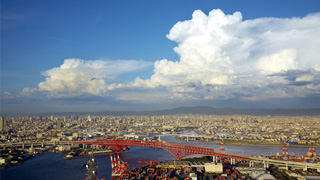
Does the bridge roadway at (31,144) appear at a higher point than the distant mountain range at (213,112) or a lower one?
lower

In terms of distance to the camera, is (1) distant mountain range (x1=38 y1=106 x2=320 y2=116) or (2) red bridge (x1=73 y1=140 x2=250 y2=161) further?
(1) distant mountain range (x1=38 y1=106 x2=320 y2=116)

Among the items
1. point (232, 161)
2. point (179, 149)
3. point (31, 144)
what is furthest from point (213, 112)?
point (232, 161)

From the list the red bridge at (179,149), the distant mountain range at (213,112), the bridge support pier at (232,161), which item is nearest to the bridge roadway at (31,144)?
the red bridge at (179,149)

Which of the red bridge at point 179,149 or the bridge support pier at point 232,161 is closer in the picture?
the bridge support pier at point 232,161

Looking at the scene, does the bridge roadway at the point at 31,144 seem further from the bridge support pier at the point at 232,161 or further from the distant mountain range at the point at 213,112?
the distant mountain range at the point at 213,112

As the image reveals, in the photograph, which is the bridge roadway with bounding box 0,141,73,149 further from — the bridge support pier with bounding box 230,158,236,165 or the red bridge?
the bridge support pier with bounding box 230,158,236,165

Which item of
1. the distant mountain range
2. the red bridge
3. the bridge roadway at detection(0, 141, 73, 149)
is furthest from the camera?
the distant mountain range

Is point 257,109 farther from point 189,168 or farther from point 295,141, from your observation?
point 189,168

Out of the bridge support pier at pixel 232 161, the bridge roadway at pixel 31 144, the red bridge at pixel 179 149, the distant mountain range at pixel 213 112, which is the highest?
the distant mountain range at pixel 213 112

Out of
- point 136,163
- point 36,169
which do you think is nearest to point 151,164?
point 136,163

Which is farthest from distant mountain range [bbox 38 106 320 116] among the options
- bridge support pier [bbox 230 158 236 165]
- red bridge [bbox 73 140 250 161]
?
bridge support pier [bbox 230 158 236 165]

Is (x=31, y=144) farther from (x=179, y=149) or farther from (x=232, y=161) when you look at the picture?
(x=232, y=161)

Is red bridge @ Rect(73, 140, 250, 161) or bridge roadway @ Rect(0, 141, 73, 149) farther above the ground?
red bridge @ Rect(73, 140, 250, 161)
